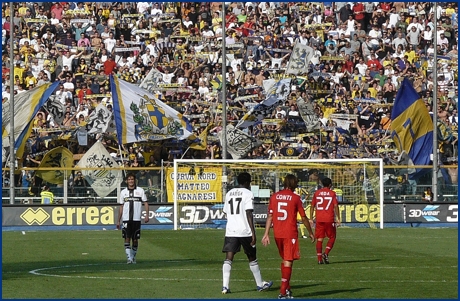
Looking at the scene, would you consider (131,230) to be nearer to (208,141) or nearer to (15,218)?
(15,218)

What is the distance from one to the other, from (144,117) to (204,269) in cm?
1813

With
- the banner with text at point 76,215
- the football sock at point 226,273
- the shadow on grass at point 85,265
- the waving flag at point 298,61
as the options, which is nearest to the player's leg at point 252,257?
the football sock at point 226,273

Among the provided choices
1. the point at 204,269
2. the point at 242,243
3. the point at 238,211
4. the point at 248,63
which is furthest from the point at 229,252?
the point at 248,63

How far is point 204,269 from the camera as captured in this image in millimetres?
19828

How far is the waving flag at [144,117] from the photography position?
37.1 metres

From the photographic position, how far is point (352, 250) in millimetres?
25281

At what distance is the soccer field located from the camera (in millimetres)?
15930

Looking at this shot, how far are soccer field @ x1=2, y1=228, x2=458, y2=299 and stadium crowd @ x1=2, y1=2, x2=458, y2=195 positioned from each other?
8.42 m

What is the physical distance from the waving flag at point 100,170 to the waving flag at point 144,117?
800 mm

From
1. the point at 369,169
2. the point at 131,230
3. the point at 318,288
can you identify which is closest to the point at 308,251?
the point at 131,230

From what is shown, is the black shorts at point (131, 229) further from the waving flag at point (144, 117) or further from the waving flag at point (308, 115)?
the waving flag at point (308, 115)

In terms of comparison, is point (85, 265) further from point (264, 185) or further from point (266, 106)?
point (266, 106)

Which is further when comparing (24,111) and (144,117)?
(24,111)

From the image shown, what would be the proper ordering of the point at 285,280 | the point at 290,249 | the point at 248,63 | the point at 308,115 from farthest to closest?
1. the point at 248,63
2. the point at 308,115
3. the point at 290,249
4. the point at 285,280
